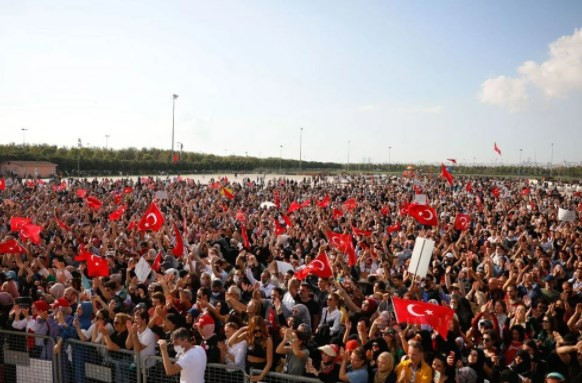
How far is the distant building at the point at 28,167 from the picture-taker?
68.4 meters

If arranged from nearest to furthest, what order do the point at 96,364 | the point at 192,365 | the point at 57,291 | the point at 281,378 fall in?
the point at 192,365 < the point at 281,378 < the point at 96,364 < the point at 57,291

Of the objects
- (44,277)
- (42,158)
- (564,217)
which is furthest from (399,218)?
(42,158)

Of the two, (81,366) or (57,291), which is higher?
(57,291)

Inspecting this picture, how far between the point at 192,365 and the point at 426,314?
2.75 meters

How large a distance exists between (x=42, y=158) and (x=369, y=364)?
261 feet

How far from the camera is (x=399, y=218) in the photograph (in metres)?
21.9

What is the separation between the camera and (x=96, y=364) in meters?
6.78

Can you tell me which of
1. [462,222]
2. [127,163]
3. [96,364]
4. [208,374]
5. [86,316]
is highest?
[127,163]

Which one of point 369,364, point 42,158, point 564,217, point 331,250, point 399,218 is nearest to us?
point 369,364

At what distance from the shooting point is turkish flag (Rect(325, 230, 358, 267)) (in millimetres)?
12742

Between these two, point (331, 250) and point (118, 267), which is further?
point (331, 250)

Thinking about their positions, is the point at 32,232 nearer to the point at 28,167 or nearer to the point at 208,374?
the point at 208,374

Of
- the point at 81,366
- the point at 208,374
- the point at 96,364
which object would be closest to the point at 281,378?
the point at 208,374

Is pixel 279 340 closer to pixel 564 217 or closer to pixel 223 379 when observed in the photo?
pixel 223 379
